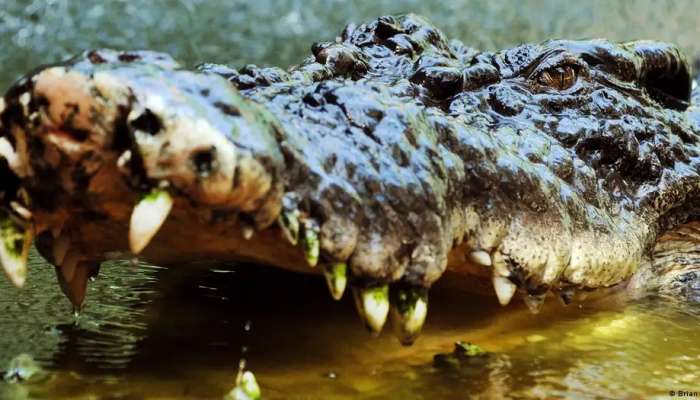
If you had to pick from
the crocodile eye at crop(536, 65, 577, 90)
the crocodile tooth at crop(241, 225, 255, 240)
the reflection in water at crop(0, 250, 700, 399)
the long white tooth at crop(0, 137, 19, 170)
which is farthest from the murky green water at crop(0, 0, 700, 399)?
the crocodile eye at crop(536, 65, 577, 90)

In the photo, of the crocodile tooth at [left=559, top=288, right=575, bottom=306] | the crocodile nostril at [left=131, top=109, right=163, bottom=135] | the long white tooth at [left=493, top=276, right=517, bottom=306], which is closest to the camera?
the crocodile nostril at [left=131, top=109, right=163, bottom=135]

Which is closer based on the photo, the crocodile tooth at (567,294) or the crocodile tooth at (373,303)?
the crocodile tooth at (373,303)

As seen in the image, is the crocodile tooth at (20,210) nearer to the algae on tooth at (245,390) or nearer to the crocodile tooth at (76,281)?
the crocodile tooth at (76,281)

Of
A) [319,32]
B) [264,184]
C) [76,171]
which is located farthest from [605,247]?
[319,32]

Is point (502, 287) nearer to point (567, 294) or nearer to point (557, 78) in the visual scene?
point (567, 294)

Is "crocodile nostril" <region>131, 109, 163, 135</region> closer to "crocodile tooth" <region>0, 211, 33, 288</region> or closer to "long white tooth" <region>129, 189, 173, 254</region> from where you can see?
"long white tooth" <region>129, 189, 173, 254</region>

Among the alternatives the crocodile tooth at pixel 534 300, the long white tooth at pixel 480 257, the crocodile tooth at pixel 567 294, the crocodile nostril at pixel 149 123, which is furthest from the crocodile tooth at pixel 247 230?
the crocodile tooth at pixel 567 294

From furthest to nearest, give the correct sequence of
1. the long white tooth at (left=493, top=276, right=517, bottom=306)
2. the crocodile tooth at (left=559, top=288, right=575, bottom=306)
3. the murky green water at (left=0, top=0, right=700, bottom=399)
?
the crocodile tooth at (left=559, top=288, right=575, bottom=306) < the long white tooth at (left=493, top=276, right=517, bottom=306) < the murky green water at (left=0, top=0, right=700, bottom=399)
